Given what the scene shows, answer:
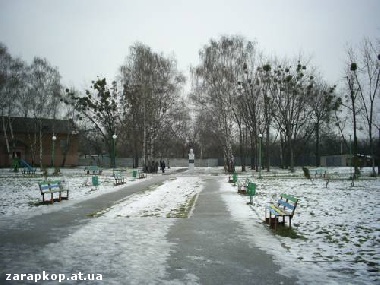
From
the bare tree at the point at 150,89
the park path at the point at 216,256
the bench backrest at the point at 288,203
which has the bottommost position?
the park path at the point at 216,256

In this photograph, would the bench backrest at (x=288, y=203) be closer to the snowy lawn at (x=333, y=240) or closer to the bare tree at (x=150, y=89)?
the snowy lawn at (x=333, y=240)

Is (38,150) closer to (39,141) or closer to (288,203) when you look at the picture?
(39,141)

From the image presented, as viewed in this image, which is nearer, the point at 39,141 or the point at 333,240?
the point at 333,240

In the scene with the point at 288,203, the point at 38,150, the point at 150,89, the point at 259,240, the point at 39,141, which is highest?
the point at 150,89

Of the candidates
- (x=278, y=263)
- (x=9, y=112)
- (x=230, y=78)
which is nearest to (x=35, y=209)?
(x=278, y=263)

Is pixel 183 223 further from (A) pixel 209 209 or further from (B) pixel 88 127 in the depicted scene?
(B) pixel 88 127

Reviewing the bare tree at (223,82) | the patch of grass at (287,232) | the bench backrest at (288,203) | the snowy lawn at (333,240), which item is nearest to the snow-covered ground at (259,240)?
the snowy lawn at (333,240)

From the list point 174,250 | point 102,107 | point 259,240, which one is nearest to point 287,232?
point 259,240

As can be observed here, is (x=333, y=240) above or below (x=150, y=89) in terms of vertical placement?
below

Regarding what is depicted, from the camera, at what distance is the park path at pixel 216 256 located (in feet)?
18.9

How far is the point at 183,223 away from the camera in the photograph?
1047cm

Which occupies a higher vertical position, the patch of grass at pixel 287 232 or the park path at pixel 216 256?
the patch of grass at pixel 287 232

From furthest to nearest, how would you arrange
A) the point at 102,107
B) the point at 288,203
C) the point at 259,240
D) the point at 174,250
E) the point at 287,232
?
the point at 102,107 → the point at 288,203 → the point at 287,232 → the point at 259,240 → the point at 174,250

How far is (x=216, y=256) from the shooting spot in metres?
7.02
